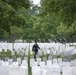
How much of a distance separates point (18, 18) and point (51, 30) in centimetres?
3111

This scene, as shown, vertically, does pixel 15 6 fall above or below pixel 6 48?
above

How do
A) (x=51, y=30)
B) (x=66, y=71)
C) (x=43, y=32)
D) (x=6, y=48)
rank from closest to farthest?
(x=66, y=71), (x=6, y=48), (x=51, y=30), (x=43, y=32)

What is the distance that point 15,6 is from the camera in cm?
2439

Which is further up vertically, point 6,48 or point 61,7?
point 61,7

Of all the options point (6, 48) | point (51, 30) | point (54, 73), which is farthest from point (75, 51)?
point (51, 30)

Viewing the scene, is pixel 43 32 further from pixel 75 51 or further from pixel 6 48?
pixel 75 51

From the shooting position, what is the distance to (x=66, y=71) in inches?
441

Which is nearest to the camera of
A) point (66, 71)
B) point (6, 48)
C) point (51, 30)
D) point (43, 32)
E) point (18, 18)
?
point (66, 71)

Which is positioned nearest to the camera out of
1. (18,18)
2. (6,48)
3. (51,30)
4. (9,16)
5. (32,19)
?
(9,16)

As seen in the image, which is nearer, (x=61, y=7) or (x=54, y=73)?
(x=54, y=73)

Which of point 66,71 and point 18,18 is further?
point 18,18

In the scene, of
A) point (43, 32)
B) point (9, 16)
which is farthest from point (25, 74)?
point (43, 32)

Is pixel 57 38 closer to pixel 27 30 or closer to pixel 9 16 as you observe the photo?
pixel 27 30

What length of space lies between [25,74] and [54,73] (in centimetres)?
119
